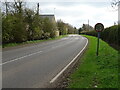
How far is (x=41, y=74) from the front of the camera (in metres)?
9.31

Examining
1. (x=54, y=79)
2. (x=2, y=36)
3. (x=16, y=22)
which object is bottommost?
(x=54, y=79)

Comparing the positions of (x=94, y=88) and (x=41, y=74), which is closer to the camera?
(x=94, y=88)

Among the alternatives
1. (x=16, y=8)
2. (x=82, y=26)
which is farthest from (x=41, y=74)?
(x=82, y=26)

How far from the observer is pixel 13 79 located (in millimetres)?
8195

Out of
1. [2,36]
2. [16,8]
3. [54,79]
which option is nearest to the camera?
[54,79]

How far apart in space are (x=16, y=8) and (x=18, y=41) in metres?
7.89

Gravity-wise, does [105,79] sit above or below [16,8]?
below

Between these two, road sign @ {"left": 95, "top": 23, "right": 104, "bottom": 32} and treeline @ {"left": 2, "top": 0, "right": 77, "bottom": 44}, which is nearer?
road sign @ {"left": 95, "top": 23, "right": 104, "bottom": 32}

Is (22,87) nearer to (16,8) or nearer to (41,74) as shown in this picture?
(41,74)

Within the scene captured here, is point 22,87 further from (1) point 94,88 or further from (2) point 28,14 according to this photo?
(2) point 28,14

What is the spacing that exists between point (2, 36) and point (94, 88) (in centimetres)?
2116

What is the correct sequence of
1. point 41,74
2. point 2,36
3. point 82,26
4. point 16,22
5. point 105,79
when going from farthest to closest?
point 82,26, point 16,22, point 2,36, point 41,74, point 105,79

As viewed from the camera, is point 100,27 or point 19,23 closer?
point 100,27

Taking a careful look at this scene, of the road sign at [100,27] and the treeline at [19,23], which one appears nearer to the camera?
the road sign at [100,27]
